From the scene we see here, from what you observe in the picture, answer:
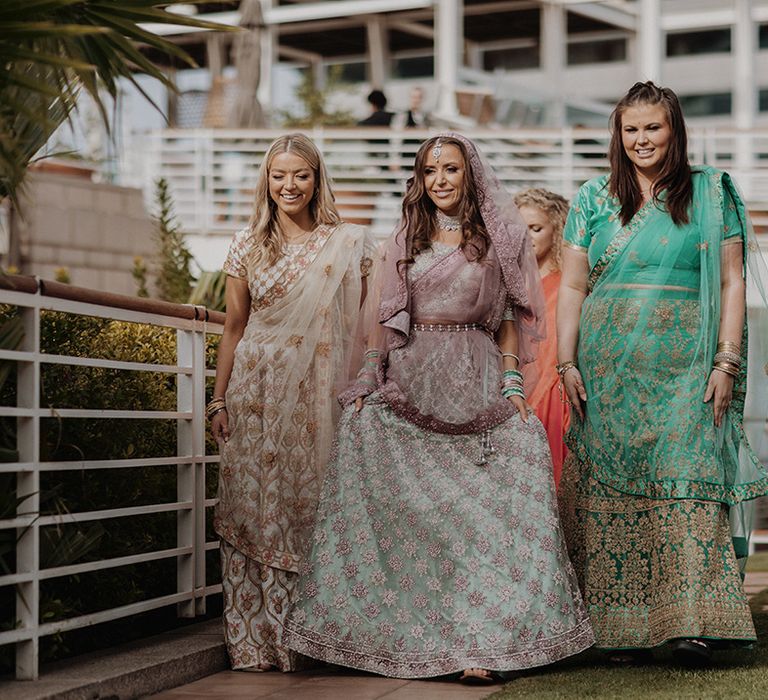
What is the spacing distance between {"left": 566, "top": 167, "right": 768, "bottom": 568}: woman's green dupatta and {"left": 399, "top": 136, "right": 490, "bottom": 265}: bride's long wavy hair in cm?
42

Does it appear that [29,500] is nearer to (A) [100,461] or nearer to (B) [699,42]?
(A) [100,461]

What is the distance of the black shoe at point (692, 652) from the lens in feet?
14.5

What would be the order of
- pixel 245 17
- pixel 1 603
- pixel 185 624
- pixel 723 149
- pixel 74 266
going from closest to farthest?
1. pixel 1 603
2. pixel 185 624
3. pixel 74 266
4. pixel 723 149
5. pixel 245 17

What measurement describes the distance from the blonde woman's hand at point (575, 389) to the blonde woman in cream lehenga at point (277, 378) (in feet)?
2.58

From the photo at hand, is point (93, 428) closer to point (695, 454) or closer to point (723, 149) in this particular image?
point (695, 454)

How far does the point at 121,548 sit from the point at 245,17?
45.9 ft

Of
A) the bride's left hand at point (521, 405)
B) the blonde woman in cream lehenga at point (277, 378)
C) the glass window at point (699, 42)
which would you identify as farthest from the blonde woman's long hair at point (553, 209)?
the glass window at point (699, 42)

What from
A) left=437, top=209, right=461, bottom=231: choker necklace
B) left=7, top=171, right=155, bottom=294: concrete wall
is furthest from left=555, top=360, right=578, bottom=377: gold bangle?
left=7, top=171, right=155, bottom=294: concrete wall

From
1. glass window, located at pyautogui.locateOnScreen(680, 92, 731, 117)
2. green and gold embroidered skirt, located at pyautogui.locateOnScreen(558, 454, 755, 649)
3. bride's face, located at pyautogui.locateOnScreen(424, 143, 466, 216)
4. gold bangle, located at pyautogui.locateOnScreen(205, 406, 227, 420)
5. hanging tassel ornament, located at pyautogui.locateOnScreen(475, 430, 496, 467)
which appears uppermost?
glass window, located at pyautogui.locateOnScreen(680, 92, 731, 117)

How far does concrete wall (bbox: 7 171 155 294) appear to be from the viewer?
14.4m

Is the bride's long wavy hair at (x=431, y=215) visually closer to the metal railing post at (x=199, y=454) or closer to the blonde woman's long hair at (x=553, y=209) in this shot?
the metal railing post at (x=199, y=454)

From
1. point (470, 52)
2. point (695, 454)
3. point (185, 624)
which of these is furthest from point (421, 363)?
point (470, 52)

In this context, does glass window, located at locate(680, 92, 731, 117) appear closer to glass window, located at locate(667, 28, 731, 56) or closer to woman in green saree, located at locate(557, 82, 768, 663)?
glass window, located at locate(667, 28, 731, 56)

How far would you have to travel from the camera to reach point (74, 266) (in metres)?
14.9
